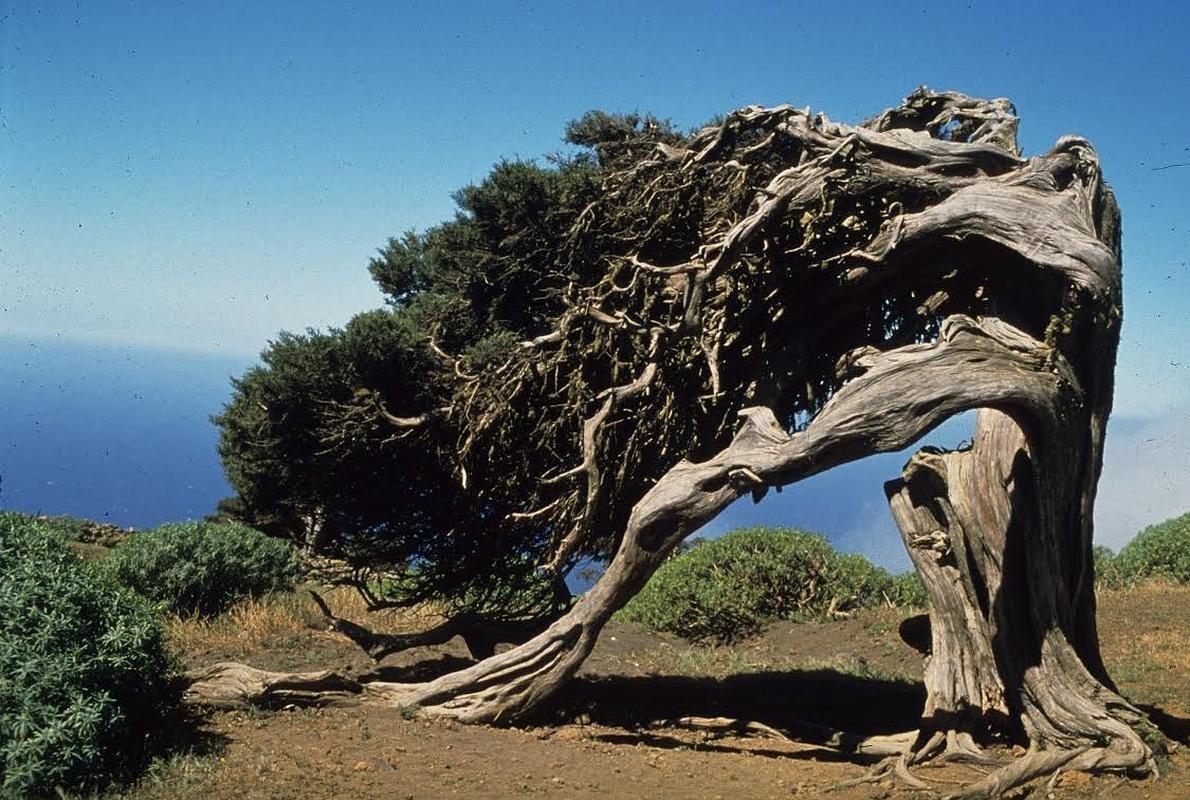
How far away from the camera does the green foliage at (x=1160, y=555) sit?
17031 mm

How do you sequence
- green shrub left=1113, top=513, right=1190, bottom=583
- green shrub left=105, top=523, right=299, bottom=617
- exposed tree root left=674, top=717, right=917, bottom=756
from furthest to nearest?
green shrub left=1113, top=513, right=1190, bottom=583
green shrub left=105, top=523, right=299, bottom=617
exposed tree root left=674, top=717, right=917, bottom=756

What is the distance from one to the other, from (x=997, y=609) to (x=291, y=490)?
674 centimetres

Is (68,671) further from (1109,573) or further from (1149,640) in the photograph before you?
(1109,573)

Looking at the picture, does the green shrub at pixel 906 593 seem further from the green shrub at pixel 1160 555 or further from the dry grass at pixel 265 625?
the dry grass at pixel 265 625

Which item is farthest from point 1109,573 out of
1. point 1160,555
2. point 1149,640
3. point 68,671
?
point 68,671

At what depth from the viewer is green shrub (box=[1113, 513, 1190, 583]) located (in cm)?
1703

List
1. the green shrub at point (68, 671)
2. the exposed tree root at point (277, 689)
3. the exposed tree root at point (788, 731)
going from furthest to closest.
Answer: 1. the exposed tree root at point (788, 731)
2. the exposed tree root at point (277, 689)
3. the green shrub at point (68, 671)

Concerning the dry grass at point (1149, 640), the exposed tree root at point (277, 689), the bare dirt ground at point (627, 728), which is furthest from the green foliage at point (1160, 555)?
the exposed tree root at point (277, 689)

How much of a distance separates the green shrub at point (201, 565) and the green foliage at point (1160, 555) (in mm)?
13760

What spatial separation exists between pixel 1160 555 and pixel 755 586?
26.2ft

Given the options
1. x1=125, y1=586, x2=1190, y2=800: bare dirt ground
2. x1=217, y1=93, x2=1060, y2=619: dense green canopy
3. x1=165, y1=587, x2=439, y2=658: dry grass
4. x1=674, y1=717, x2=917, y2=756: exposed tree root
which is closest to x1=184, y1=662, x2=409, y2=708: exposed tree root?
x1=125, y1=586, x2=1190, y2=800: bare dirt ground

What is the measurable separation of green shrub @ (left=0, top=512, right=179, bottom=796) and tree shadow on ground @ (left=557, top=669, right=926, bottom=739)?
3.62 metres

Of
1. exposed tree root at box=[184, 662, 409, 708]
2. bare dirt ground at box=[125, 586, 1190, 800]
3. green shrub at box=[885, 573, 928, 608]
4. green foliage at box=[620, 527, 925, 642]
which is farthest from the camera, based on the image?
green shrub at box=[885, 573, 928, 608]

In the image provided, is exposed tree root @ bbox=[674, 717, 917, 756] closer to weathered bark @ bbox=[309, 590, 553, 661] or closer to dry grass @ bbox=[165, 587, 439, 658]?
weathered bark @ bbox=[309, 590, 553, 661]
